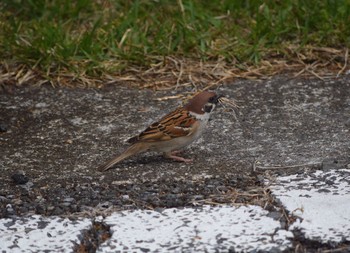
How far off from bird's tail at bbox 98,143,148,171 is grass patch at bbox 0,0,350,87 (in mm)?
1235

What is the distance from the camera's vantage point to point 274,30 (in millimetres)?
6211

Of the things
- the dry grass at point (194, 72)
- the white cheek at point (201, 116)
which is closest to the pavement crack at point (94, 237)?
the white cheek at point (201, 116)

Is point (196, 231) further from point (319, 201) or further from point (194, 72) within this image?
point (194, 72)

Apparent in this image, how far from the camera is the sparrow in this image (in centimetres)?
470

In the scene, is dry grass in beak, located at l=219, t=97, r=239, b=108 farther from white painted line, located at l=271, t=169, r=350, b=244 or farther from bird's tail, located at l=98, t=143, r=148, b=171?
white painted line, located at l=271, t=169, r=350, b=244

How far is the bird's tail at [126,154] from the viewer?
4.55 meters

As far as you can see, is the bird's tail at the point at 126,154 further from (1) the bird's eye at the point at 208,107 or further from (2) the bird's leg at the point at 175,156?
(1) the bird's eye at the point at 208,107

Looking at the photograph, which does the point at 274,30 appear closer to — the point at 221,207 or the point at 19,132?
the point at 19,132

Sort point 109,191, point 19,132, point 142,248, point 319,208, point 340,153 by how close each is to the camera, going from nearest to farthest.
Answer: point 142,248 → point 319,208 → point 109,191 → point 340,153 → point 19,132

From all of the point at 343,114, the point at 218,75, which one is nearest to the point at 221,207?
the point at 343,114

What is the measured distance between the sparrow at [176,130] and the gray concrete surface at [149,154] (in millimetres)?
85

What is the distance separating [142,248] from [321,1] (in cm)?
333

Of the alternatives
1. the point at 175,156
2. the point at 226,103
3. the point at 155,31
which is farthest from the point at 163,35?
the point at 175,156

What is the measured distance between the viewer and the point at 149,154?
498 cm
